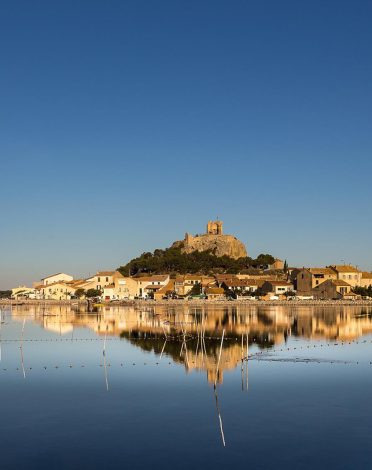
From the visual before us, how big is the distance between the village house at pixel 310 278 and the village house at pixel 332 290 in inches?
38.4

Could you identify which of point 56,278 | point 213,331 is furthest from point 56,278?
point 213,331

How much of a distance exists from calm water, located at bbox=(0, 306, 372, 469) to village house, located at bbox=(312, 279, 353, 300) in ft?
186

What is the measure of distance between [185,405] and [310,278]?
78.2 m

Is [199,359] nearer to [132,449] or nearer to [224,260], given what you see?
[132,449]

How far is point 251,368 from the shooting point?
1066 inches

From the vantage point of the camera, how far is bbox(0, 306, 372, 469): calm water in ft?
47.6

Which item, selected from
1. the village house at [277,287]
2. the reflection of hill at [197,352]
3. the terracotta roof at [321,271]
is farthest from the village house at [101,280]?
the reflection of hill at [197,352]

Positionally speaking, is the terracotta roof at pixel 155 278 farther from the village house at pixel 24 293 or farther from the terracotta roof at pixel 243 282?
the village house at pixel 24 293

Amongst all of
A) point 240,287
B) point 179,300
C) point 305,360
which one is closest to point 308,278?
point 240,287

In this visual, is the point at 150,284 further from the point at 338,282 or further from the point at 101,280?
the point at 338,282

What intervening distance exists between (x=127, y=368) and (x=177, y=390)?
5814mm

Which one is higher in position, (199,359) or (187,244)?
(187,244)

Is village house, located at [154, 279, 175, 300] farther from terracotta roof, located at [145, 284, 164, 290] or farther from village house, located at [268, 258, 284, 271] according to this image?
village house, located at [268, 258, 284, 271]

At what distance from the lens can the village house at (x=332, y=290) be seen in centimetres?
9306
